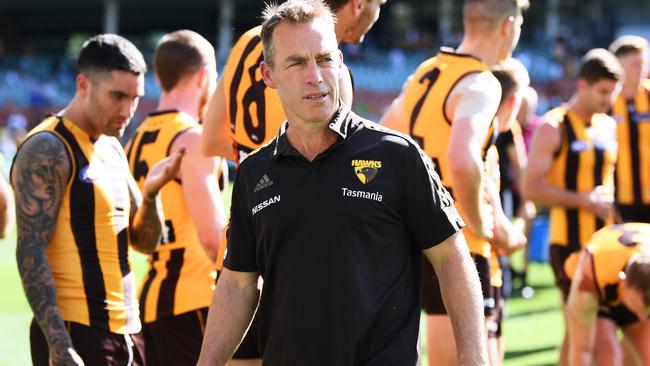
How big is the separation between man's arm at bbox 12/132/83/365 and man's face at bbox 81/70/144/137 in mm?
249

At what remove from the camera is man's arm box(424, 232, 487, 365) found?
130 inches

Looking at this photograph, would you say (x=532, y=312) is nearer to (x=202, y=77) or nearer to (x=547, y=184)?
(x=547, y=184)

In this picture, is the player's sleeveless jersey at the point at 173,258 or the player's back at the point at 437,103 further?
the player's back at the point at 437,103

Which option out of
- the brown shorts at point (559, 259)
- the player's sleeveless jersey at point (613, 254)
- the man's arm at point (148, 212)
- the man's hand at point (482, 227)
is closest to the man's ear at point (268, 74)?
the man's arm at point (148, 212)

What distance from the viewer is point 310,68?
3369 mm

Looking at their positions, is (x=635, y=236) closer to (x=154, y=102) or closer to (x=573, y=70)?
(x=573, y=70)

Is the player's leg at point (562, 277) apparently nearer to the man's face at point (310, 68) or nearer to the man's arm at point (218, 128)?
the man's arm at point (218, 128)

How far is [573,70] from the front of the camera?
3612 cm

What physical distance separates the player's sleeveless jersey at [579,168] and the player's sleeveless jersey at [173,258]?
369 centimetres

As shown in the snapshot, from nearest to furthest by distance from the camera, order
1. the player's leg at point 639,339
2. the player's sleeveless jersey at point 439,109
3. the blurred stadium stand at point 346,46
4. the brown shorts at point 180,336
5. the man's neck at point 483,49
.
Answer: the brown shorts at point 180,336
the player's sleeveless jersey at point 439,109
the man's neck at point 483,49
the player's leg at point 639,339
the blurred stadium stand at point 346,46

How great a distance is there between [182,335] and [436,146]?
166cm

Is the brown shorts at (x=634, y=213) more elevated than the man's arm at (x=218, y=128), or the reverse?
the man's arm at (x=218, y=128)

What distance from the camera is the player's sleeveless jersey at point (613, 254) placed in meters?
6.38

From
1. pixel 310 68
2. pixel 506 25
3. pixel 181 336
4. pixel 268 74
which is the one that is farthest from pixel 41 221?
pixel 506 25
